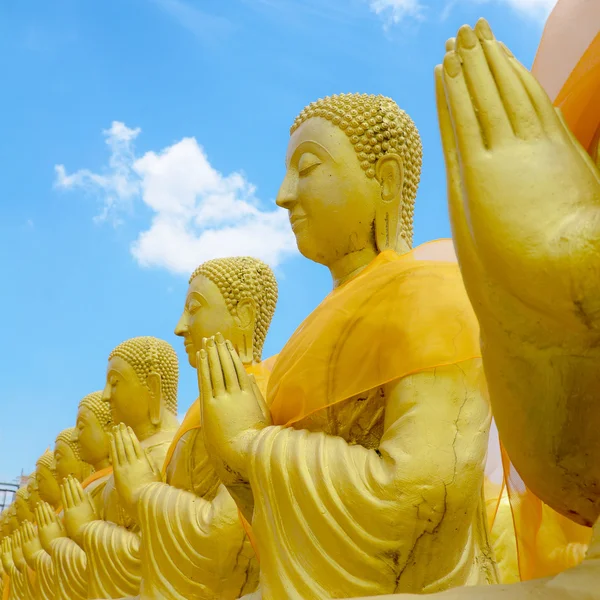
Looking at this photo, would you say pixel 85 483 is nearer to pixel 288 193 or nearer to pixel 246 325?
pixel 246 325

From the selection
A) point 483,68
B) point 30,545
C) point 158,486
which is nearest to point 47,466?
point 30,545

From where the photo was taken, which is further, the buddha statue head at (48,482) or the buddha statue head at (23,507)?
the buddha statue head at (23,507)

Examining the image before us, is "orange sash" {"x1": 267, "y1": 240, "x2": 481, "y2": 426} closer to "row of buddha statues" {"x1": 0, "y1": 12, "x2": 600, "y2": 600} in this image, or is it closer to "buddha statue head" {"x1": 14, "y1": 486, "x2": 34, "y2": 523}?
"row of buddha statues" {"x1": 0, "y1": 12, "x2": 600, "y2": 600}

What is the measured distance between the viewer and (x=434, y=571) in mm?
2582

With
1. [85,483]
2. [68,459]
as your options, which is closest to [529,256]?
[85,483]

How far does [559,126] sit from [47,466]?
29.2ft

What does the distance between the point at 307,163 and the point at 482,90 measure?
1.75 metres

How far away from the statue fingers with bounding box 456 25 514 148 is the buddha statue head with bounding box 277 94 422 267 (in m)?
1.63

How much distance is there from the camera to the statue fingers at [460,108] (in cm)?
152

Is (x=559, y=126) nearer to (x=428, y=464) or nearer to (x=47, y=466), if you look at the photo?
(x=428, y=464)

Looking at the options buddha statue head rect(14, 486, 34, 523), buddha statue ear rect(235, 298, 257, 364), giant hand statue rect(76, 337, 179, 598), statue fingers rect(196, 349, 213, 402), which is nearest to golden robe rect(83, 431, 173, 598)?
giant hand statue rect(76, 337, 179, 598)

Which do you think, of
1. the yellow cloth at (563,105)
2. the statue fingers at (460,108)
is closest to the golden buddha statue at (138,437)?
the yellow cloth at (563,105)

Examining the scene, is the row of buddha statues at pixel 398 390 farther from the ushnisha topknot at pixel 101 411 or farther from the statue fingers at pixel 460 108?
the ushnisha topknot at pixel 101 411

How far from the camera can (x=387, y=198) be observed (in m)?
3.30
